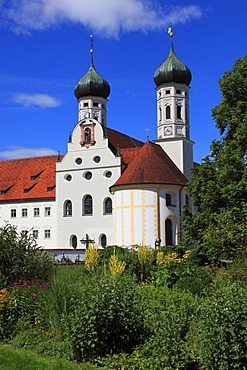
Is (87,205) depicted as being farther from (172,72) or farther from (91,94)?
(172,72)

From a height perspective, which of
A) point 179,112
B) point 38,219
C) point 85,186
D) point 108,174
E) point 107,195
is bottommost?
point 38,219

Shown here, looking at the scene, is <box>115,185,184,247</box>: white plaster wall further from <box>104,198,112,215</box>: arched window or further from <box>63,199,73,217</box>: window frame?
<box>63,199,73,217</box>: window frame

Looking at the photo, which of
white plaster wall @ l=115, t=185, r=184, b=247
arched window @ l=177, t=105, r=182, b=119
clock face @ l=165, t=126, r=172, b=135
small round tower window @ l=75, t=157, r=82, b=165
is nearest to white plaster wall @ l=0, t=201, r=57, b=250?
small round tower window @ l=75, t=157, r=82, b=165

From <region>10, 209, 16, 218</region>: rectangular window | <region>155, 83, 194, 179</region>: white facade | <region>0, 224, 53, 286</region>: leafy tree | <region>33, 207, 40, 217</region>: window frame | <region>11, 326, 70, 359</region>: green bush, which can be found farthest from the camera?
<region>10, 209, 16, 218</region>: rectangular window

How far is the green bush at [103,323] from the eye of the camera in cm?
891

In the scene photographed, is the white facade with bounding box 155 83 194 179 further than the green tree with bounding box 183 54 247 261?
Yes

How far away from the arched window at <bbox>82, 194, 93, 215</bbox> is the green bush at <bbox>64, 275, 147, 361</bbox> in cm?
3988

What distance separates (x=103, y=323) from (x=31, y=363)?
1.40 meters

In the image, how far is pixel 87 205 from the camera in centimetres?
4975

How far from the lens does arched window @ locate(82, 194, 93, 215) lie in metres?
49.5

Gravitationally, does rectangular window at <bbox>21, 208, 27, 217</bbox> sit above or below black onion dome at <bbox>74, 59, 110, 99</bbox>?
below

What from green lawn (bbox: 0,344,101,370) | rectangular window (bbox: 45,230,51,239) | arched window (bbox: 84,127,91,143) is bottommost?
green lawn (bbox: 0,344,101,370)

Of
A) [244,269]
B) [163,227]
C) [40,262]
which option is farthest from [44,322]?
[163,227]

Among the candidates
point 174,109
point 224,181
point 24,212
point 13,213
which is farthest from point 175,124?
point 224,181
